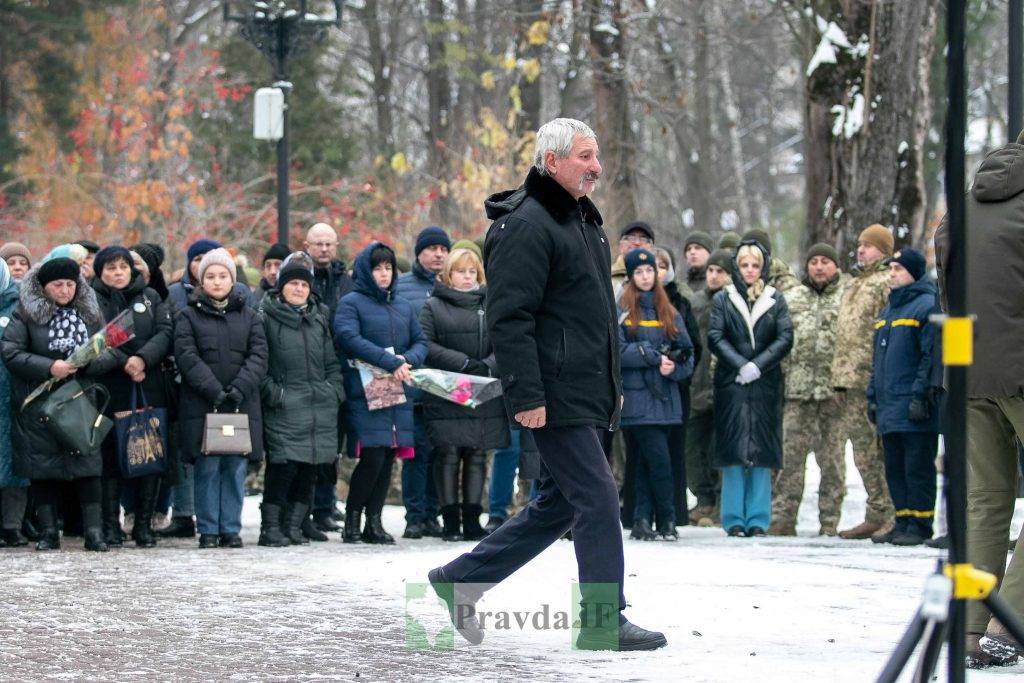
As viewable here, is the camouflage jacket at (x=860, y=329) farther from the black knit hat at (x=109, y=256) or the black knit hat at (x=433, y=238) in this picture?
the black knit hat at (x=109, y=256)

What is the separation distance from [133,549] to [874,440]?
17.8 ft

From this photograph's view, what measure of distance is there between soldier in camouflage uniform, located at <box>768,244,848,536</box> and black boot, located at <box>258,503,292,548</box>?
3.77 metres

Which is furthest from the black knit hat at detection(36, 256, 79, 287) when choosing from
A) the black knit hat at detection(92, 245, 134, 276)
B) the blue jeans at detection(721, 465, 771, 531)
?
the blue jeans at detection(721, 465, 771, 531)

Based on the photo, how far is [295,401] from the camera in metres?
11.7

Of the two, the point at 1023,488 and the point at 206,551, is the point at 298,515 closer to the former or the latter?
the point at 206,551

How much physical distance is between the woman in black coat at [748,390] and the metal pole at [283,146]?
6.06 m

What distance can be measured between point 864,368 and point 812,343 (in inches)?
18.7

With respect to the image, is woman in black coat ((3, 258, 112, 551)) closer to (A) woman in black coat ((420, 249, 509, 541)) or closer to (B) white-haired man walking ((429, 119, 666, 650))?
(A) woman in black coat ((420, 249, 509, 541))

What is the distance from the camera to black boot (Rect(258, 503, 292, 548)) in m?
11.6

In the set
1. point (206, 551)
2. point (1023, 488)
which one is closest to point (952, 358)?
point (206, 551)

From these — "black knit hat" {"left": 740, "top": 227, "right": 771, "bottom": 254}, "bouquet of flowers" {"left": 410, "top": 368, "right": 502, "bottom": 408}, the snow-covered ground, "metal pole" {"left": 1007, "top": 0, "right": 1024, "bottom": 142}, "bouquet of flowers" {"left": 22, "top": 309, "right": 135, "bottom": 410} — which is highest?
"metal pole" {"left": 1007, "top": 0, "right": 1024, "bottom": 142}

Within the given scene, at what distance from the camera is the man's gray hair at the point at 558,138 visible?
7.04 meters

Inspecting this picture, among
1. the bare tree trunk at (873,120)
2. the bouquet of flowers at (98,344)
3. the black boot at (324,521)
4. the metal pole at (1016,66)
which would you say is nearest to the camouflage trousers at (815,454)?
the metal pole at (1016,66)

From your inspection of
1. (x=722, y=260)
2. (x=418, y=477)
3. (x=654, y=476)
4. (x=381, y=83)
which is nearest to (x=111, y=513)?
(x=418, y=477)
